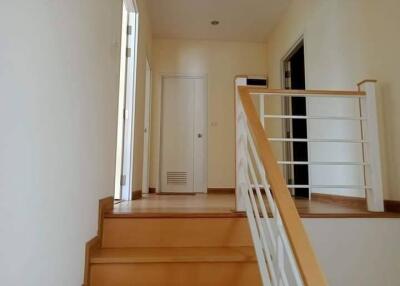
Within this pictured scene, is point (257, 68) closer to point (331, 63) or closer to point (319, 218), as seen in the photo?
point (331, 63)

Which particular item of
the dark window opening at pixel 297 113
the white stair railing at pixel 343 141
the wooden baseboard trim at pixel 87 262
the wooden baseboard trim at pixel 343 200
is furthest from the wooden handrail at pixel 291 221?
the dark window opening at pixel 297 113

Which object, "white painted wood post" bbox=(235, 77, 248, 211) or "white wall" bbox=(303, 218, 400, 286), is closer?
"white wall" bbox=(303, 218, 400, 286)

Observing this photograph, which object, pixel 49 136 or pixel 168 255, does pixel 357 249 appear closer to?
pixel 168 255

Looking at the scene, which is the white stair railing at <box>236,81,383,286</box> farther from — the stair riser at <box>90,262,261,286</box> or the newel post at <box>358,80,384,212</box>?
the stair riser at <box>90,262,261,286</box>

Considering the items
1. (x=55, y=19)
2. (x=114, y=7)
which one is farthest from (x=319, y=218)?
(x=114, y=7)

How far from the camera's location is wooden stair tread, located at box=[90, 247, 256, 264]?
1.66 m

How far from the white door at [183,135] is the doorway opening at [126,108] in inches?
78.7

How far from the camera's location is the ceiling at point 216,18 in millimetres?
4422

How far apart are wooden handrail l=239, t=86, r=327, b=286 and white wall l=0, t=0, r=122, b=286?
2.82 feet

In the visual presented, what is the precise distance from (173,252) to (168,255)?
0.25 ft

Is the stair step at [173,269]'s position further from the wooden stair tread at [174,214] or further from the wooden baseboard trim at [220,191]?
the wooden baseboard trim at [220,191]

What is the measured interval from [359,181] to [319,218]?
1024mm

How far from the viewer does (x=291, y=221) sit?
1.02 meters

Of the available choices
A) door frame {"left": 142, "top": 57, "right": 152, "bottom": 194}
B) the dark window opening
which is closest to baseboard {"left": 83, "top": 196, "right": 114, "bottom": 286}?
door frame {"left": 142, "top": 57, "right": 152, "bottom": 194}
